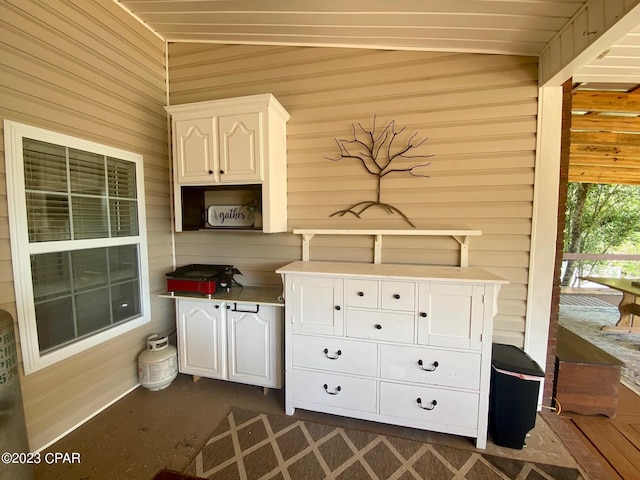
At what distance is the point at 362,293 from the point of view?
1742mm

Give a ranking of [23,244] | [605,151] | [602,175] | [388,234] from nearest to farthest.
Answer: [23,244] → [388,234] → [605,151] → [602,175]

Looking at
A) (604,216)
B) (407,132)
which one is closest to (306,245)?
(407,132)

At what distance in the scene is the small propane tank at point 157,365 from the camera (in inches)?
83.2

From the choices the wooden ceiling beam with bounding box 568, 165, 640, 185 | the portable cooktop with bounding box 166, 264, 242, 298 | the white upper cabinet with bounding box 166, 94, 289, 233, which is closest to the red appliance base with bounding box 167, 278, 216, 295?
the portable cooktop with bounding box 166, 264, 242, 298

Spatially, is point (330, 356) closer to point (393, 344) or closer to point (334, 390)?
point (334, 390)

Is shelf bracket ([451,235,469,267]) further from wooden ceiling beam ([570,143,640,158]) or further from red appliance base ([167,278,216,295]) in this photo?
wooden ceiling beam ([570,143,640,158])

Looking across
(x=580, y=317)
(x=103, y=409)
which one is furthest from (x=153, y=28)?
(x=580, y=317)

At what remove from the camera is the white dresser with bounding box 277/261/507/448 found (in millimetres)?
1621

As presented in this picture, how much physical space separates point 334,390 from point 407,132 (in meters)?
1.98

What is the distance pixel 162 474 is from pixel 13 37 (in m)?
2.33

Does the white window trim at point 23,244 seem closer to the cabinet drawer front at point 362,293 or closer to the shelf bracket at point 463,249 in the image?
the cabinet drawer front at point 362,293

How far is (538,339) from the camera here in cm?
195

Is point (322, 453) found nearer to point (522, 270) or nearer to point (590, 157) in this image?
point (522, 270)

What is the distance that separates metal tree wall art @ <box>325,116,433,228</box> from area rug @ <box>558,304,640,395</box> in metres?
2.27
